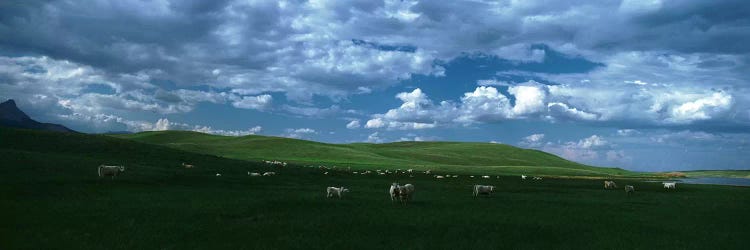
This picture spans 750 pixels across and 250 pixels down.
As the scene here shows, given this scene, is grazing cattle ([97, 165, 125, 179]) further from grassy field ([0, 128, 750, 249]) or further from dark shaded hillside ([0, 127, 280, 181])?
grassy field ([0, 128, 750, 249])

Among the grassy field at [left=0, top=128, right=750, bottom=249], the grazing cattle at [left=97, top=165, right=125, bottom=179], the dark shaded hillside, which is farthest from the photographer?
the dark shaded hillside

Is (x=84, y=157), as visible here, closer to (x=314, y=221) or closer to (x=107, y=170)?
(x=107, y=170)

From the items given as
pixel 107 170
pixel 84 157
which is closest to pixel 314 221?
pixel 107 170

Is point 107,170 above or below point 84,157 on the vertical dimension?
below

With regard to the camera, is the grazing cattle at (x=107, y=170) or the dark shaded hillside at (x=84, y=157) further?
the dark shaded hillside at (x=84, y=157)

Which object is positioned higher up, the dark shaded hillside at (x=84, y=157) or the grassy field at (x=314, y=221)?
the dark shaded hillside at (x=84, y=157)

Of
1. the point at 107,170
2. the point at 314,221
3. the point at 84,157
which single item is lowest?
the point at 314,221

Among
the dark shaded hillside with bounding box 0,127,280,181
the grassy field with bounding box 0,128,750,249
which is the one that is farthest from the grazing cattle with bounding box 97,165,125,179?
the grassy field with bounding box 0,128,750,249

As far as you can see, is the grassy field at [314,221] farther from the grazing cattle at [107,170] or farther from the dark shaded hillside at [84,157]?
the dark shaded hillside at [84,157]

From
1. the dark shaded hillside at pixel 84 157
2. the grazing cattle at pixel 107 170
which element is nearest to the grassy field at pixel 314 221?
the grazing cattle at pixel 107 170

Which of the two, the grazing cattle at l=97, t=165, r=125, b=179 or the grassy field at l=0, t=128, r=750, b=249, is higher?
the grazing cattle at l=97, t=165, r=125, b=179

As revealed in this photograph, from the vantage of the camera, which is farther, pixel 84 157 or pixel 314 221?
pixel 84 157

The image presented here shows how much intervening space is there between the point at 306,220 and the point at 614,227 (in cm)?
1512

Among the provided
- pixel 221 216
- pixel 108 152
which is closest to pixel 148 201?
pixel 221 216
